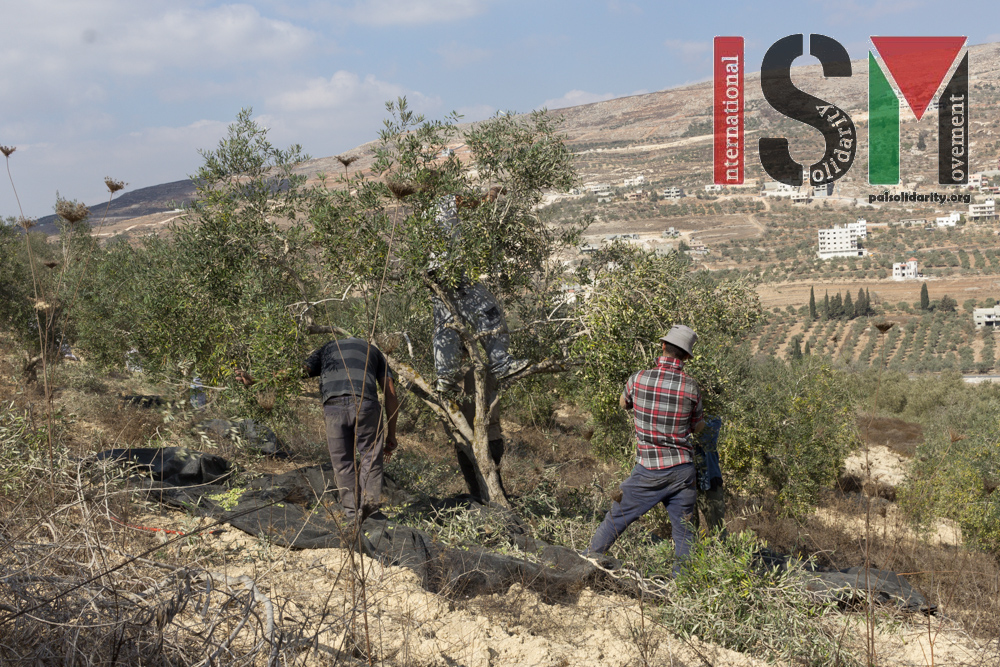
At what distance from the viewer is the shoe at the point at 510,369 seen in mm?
7398

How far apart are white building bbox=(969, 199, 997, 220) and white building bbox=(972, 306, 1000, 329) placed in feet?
162

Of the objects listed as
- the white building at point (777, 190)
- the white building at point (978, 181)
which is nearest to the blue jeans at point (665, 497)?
the white building at point (777, 190)

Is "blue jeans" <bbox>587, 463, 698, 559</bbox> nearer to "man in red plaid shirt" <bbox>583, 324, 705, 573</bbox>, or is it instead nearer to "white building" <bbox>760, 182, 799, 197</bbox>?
"man in red plaid shirt" <bbox>583, 324, 705, 573</bbox>

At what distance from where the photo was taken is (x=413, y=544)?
14.6ft

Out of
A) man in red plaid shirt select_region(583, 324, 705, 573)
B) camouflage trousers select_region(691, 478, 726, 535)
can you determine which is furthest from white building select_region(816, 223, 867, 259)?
man in red plaid shirt select_region(583, 324, 705, 573)

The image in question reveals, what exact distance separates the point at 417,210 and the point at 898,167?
146 m

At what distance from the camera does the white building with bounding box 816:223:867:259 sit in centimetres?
10156

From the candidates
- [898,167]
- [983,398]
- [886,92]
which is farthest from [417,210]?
[886,92]

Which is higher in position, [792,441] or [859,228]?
[859,228]

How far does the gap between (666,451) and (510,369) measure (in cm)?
291

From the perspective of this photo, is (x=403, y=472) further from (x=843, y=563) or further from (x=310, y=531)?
(x=843, y=563)

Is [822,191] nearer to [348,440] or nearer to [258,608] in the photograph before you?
[348,440]

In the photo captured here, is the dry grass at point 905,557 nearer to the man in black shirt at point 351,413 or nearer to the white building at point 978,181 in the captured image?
the man in black shirt at point 351,413

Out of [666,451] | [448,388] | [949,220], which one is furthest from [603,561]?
[949,220]
